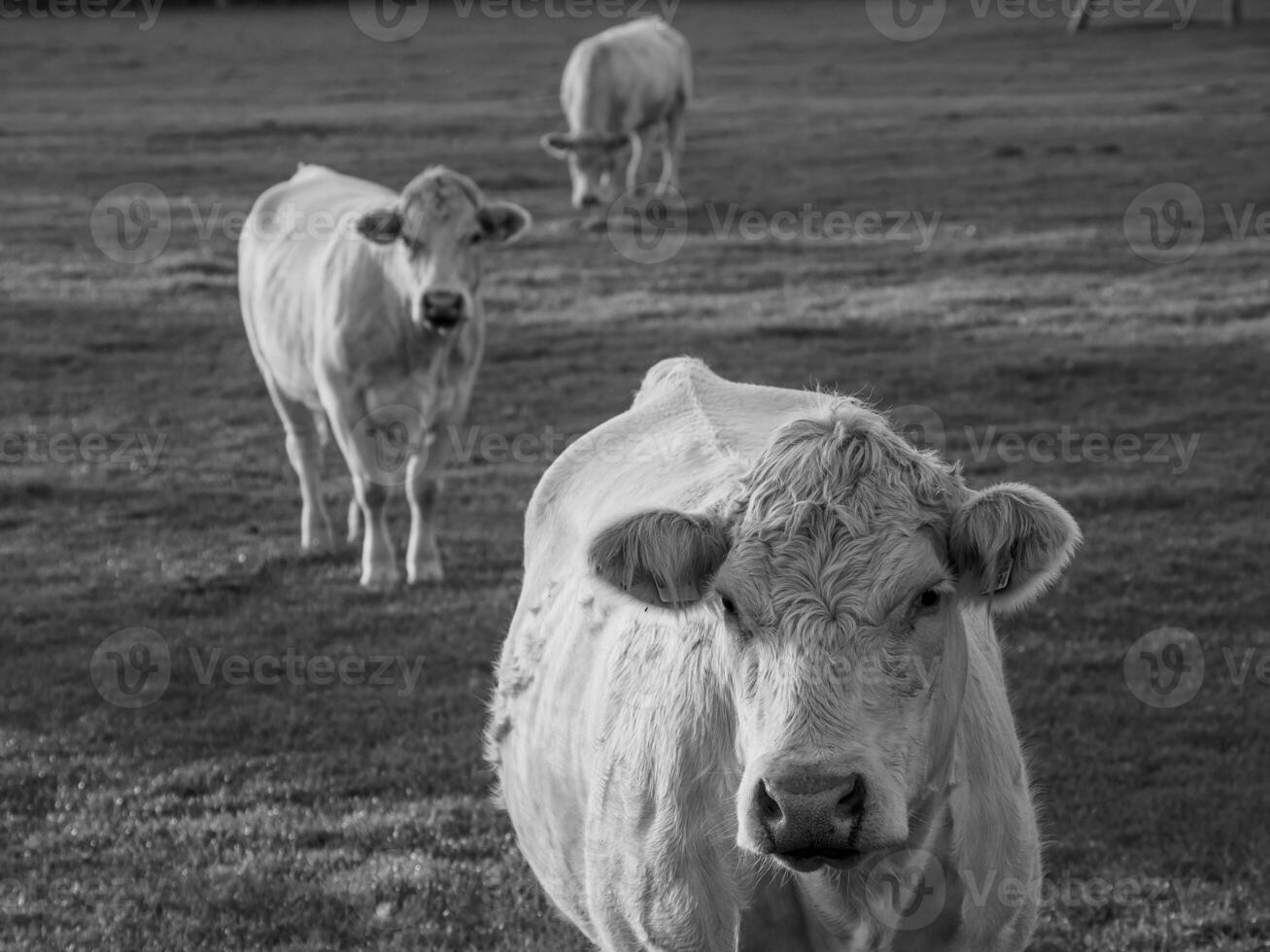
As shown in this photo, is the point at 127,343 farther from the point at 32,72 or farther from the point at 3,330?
the point at 32,72

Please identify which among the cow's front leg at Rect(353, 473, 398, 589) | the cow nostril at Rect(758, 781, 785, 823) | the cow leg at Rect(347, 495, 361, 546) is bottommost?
the cow leg at Rect(347, 495, 361, 546)

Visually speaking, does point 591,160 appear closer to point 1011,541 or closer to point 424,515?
point 424,515

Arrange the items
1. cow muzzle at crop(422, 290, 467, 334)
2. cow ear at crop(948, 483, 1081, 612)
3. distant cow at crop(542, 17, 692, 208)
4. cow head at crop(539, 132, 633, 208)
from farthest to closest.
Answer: distant cow at crop(542, 17, 692, 208) < cow head at crop(539, 132, 633, 208) < cow muzzle at crop(422, 290, 467, 334) < cow ear at crop(948, 483, 1081, 612)

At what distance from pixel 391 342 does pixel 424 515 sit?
1.13 m

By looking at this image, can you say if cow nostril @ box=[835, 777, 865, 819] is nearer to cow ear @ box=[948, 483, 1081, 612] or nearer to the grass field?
cow ear @ box=[948, 483, 1081, 612]

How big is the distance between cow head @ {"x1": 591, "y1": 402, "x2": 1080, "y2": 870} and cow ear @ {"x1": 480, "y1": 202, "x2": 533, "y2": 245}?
706cm

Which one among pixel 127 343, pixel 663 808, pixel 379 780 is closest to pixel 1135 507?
pixel 379 780

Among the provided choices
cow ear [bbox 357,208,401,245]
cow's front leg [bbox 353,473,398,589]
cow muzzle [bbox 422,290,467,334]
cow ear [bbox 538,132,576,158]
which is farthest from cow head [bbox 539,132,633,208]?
cow's front leg [bbox 353,473,398,589]

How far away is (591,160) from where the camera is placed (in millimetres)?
22312

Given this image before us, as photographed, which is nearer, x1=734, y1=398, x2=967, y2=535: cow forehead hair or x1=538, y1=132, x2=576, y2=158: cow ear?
x1=734, y1=398, x2=967, y2=535: cow forehead hair

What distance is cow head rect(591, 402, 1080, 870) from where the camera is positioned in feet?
11.3

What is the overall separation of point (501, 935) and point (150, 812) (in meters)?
1.97

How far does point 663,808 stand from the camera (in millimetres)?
4109

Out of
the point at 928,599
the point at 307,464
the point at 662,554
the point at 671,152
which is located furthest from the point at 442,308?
the point at 671,152
